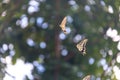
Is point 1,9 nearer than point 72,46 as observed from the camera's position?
Yes

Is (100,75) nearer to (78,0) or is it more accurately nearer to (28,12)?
(78,0)

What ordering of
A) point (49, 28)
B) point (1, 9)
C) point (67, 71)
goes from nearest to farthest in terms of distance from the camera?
point (1, 9), point (67, 71), point (49, 28)

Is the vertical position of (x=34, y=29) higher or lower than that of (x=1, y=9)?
higher

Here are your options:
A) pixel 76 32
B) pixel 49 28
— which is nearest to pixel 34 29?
pixel 49 28

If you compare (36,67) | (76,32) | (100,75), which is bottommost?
(100,75)

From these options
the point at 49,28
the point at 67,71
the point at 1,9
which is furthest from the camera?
the point at 49,28

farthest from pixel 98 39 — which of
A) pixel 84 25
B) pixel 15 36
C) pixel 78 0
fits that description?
pixel 15 36
